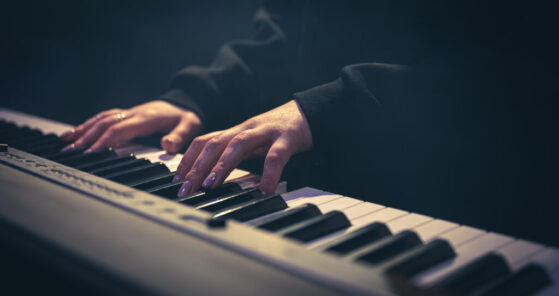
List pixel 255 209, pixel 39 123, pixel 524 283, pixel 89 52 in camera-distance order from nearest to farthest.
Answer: pixel 524 283 → pixel 255 209 → pixel 39 123 → pixel 89 52

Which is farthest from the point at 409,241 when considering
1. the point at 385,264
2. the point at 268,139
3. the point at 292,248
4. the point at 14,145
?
the point at 14,145

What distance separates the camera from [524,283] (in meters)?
0.57

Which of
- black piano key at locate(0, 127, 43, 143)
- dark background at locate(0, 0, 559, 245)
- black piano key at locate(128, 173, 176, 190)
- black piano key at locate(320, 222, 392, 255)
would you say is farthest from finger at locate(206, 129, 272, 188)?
dark background at locate(0, 0, 559, 245)

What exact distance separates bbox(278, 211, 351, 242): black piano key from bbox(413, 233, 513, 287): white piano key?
172 mm

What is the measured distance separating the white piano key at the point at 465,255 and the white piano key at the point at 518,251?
1 centimetres

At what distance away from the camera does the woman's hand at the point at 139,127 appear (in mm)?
1328

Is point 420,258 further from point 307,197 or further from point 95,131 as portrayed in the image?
point 95,131

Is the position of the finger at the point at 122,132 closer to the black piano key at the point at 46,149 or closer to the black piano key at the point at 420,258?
the black piano key at the point at 46,149

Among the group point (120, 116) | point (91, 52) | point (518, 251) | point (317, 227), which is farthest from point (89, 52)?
point (518, 251)

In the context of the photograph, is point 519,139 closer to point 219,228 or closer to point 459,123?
point 459,123

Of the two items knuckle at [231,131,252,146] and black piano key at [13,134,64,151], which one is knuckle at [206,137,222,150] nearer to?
knuckle at [231,131,252,146]

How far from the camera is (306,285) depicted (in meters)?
0.50

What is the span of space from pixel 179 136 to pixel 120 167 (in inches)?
11.1

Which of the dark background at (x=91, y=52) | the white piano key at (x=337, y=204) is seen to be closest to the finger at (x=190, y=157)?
the white piano key at (x=337, y=204)
